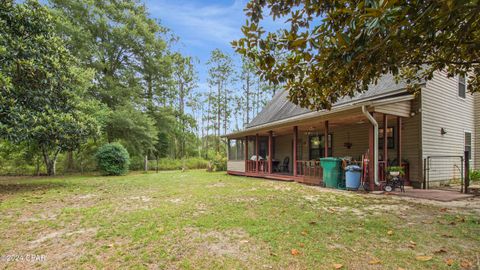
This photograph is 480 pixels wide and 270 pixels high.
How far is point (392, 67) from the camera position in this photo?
178 inches

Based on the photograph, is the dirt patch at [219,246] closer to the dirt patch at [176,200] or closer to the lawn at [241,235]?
the lawn at [241,235]

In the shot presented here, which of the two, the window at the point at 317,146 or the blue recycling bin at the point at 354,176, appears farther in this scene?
the window at the point at 317,146

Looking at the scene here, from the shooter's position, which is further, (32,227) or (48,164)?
(48,164)

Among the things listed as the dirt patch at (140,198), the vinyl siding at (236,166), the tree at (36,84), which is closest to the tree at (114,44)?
the tree at (36,84)

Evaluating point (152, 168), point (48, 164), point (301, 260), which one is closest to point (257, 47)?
point (301, 260)

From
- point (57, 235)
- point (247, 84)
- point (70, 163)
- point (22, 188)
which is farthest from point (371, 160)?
point (247, 84)

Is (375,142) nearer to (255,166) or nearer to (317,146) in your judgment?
(317,146)

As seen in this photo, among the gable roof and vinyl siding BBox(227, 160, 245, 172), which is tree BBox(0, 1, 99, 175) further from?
the gable roof

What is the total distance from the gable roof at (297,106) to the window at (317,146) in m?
1.48

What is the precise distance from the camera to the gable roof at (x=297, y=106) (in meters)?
9.29

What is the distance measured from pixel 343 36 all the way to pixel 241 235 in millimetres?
2998

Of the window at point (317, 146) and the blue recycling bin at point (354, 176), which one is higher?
the window at point (317, 146)

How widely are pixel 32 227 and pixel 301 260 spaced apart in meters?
4.41

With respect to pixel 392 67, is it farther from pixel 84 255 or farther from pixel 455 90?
pixel 455 90
